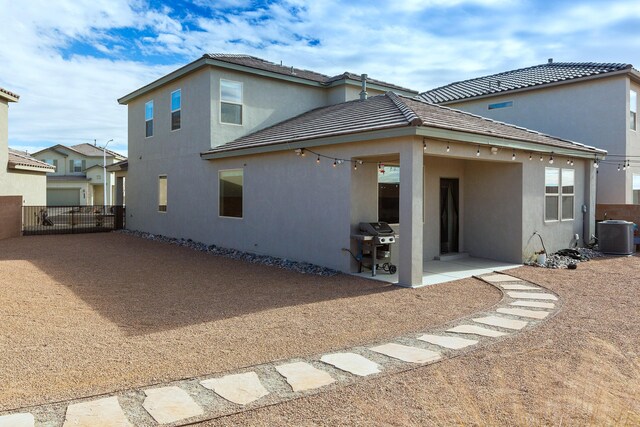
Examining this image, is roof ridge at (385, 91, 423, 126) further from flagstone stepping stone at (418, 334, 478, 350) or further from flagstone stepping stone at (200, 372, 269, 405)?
flagstone stepping stone at (200, 372, 269, 405)

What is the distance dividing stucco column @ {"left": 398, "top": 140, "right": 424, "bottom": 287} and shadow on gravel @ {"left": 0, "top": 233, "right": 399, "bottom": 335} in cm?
56

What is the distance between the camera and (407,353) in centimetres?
500

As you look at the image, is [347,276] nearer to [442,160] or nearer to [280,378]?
[442,160]

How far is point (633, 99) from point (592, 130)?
76.2 inches

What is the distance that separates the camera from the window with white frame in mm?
12852

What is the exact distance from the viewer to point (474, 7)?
32.1 feet

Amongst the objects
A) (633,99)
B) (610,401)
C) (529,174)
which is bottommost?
(610,401)

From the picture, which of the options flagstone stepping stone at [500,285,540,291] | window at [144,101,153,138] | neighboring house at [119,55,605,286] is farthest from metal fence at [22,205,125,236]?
flagstone stepping stone at [500,285,540,291]

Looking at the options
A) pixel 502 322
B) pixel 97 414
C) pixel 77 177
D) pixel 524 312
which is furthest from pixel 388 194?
pixel 77 177

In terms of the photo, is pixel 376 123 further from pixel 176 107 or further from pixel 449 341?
pixel 176 107

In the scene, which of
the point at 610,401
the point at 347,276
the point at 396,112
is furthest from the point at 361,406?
the point at 396,112

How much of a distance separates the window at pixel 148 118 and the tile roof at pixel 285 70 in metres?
4.52

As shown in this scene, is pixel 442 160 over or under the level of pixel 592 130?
under

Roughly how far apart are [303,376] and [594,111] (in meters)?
16.3
